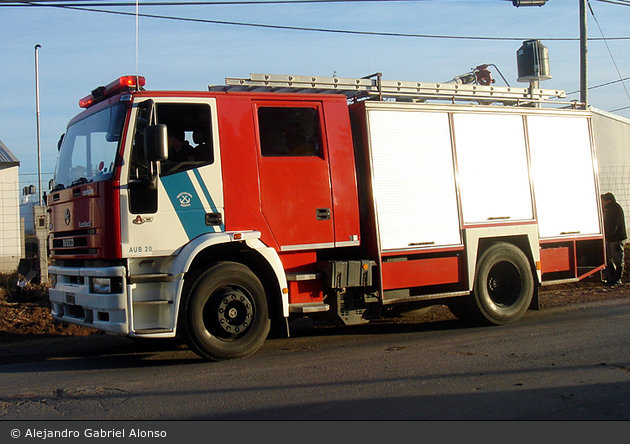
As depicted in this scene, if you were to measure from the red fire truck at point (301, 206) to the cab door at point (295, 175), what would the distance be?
2 centimetres

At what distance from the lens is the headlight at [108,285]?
6.39m

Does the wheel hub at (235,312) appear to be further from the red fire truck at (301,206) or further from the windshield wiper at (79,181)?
the windshield wiper at (79,181)

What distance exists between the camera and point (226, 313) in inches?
267

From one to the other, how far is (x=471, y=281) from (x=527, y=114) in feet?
9.07

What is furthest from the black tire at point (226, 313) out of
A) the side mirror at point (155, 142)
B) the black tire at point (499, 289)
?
the black tire at point (499, 289)

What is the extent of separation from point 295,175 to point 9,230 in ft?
31.3

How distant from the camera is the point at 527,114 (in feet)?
30.8

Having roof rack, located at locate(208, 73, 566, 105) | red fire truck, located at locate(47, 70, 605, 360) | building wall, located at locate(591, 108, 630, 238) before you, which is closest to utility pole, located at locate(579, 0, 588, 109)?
building wall, located at locate(591, 108, 630, 238)

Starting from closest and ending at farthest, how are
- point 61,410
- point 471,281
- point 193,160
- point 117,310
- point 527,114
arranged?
point 61,410
point 117,310
point 193,160
point 471,281
point 527,114

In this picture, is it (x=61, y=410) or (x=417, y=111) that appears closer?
(x=61, y=410)
